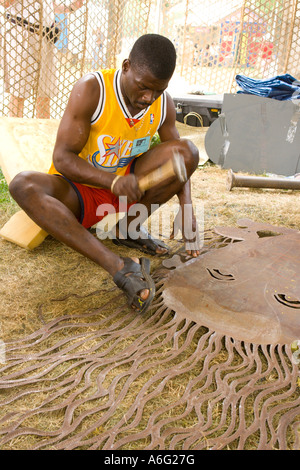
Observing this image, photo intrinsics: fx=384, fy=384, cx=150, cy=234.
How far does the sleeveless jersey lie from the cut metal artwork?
60cm

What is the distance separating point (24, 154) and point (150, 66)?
1239 mm

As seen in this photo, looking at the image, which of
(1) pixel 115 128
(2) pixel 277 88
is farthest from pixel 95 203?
(2) pixel 277 88

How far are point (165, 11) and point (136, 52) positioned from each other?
6.60 metres

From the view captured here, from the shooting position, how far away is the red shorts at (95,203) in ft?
5.83

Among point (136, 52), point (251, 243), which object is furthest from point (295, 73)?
point (136, 52)

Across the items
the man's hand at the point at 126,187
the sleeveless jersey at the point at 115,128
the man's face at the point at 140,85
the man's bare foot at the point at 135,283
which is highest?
the man's face at the point at 140,85

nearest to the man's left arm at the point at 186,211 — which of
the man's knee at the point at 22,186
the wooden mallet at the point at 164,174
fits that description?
the wooden mallet at the point at 164,174

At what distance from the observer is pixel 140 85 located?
147 centimetres

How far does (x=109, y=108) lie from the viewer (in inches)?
64.6

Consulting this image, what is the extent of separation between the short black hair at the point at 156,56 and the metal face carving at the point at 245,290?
837 millimetres

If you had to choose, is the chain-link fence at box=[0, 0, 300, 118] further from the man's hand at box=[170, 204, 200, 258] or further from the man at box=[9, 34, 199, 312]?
the man's hand at box=[170, 204, 200, 258]

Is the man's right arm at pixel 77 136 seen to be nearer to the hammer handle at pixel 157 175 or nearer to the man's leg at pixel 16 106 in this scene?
the hammer handle at pixel 157 175

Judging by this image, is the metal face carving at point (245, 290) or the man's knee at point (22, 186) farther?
the man's knee at point (22, 186)
